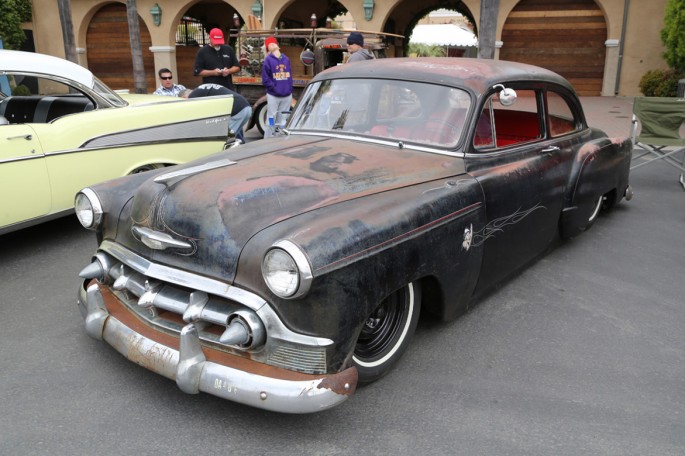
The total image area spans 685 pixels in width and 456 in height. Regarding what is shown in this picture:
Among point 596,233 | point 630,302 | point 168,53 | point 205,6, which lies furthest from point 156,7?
point 630,302

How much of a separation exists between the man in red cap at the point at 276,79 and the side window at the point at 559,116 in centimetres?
484

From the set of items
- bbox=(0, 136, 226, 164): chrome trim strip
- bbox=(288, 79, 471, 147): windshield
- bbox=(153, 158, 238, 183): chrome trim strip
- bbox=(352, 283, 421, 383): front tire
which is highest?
bbox=(288, 79, 471, 147): windshield

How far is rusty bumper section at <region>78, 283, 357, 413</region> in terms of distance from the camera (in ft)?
7.43

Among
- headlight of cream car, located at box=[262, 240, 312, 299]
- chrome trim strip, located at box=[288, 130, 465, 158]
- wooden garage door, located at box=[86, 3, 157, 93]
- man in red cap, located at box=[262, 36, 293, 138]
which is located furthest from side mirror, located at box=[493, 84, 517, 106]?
wooden garage door, located at box=[86, 3, 157, 93]

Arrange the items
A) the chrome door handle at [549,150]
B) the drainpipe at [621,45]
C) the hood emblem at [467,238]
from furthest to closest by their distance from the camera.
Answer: the drainpipe at [621,45] < the chrome door handle at [549,150] < the hood emblem at [467,238]

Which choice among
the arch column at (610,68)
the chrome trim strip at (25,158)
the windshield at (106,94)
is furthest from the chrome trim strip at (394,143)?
the arch column at (610,68)

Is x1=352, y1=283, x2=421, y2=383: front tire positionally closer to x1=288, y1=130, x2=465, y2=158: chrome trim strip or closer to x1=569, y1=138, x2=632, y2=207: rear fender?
x1=288, y1=130, x2=465, y2=158: chrome trim strip

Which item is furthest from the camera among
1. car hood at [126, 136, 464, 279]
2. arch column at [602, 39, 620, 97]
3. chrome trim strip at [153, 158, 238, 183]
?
arch column at [602, 39, 620, 97]

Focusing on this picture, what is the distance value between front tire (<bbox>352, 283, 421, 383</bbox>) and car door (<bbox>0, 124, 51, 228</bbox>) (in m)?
3.06

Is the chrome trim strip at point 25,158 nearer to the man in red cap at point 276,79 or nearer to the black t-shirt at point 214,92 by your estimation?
the black t-shirt at point 214,92

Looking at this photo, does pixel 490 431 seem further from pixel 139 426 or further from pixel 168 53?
pixel 168 53

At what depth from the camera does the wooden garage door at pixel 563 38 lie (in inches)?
648

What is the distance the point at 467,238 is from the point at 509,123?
1.77 m

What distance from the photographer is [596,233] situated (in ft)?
17.6
